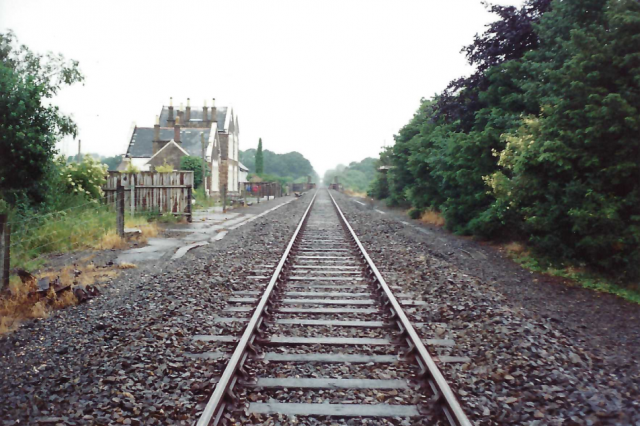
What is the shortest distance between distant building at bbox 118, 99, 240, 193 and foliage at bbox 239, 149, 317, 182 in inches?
4596

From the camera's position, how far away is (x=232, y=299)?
6.98 m

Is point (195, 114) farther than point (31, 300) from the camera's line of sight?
Yes

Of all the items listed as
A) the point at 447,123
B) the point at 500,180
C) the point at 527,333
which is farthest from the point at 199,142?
the point at 527,333

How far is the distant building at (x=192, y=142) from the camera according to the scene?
45.2m

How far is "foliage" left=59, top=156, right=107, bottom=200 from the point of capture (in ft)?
48.4

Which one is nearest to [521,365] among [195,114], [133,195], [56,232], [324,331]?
[324,331]

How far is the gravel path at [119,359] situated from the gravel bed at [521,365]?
7.98ft

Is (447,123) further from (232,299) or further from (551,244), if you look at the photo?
(232,299)

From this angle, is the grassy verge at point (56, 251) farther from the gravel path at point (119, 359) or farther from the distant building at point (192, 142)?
the distant building at point (192, 142)

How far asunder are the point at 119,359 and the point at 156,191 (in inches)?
587

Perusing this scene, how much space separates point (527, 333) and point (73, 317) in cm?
559

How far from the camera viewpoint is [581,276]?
8914 millimetres

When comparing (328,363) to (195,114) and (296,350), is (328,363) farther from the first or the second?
(195,114)

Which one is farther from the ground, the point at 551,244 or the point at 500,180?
the point at 500,180
